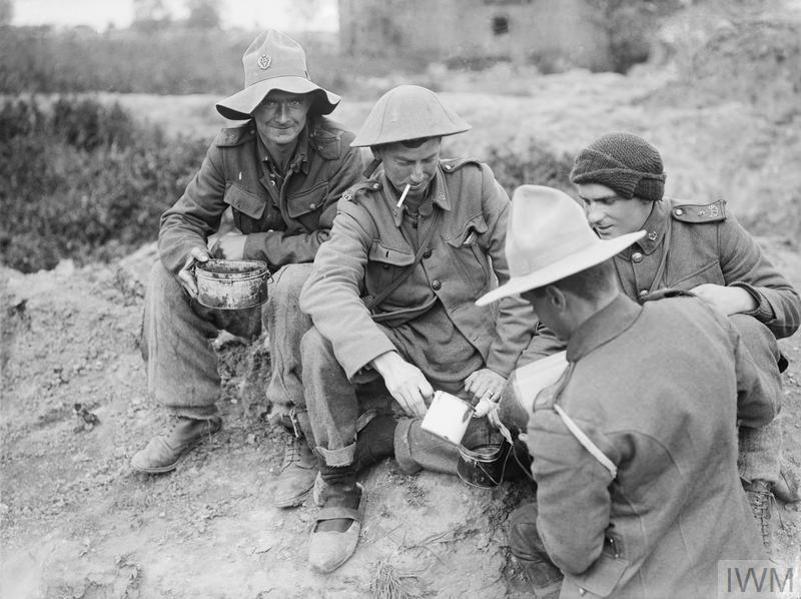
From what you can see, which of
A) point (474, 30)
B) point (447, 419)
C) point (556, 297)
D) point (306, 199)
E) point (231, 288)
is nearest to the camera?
point (556, 297)

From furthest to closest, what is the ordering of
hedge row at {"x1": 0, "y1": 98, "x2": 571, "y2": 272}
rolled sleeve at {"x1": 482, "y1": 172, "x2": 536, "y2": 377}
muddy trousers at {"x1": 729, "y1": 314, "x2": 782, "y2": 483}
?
hedge row at {"x1": 0, "y1": 98, "x2": 571, "y2": 272}, rolled sleeve at {"x1": 482, "y1": 172, "x2": 536, "y2": 377}, muddy trousers at {"x1": 729, "y1": 314, "x2": 782, "y2": 483}

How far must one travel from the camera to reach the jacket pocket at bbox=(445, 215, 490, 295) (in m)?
3.47

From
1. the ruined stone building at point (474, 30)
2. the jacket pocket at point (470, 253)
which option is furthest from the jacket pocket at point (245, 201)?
the ruined stone building at point (474, 30)

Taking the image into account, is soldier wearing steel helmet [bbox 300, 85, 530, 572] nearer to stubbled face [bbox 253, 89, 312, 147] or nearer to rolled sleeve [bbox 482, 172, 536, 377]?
rolled sleeve [bbox 482, 172, 536, 377]

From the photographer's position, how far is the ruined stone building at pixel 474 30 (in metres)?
19.6

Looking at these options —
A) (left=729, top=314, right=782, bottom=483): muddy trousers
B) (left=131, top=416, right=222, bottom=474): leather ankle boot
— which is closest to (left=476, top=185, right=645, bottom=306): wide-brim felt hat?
(left=729, top=314, right=782, bottom=483): muddy trousers

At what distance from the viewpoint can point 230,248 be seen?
4.05 metres

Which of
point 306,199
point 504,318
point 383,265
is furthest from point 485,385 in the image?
point 306,199

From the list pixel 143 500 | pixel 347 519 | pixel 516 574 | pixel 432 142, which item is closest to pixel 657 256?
pixel 432 142

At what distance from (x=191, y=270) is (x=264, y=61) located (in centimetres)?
108

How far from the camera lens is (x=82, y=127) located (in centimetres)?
1034

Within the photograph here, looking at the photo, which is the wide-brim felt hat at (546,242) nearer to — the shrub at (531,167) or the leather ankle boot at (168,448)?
the leather ankle boot at (168,448)

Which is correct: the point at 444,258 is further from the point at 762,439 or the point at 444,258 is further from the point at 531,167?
the point at 531,167

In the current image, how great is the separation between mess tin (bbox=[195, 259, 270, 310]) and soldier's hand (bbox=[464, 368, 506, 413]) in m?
1.04
